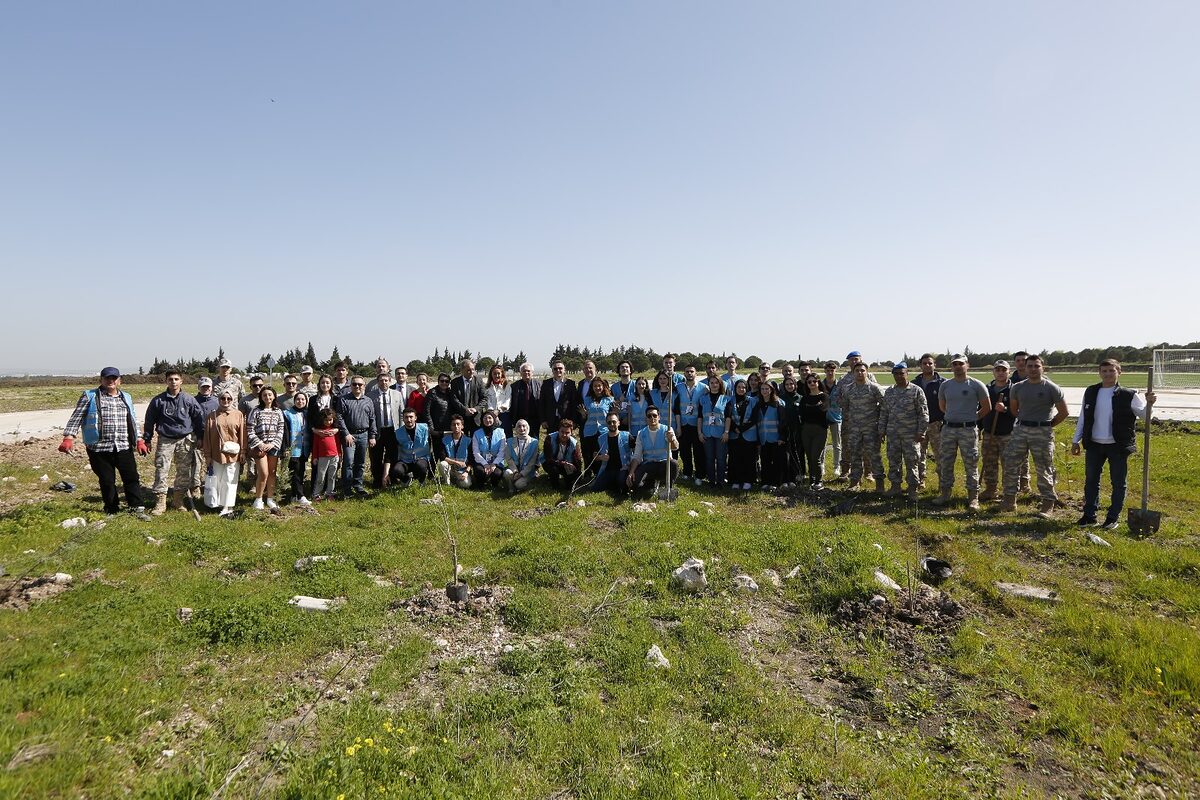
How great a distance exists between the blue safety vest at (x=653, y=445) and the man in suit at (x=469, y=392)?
3.52 m

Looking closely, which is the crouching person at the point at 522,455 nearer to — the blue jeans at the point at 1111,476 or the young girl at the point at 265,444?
the young girl at the point at 265,444

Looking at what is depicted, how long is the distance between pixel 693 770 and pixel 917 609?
A: 11.6 feet

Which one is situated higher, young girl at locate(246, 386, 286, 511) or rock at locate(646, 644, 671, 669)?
young girl at locate(246, 386, 286, 511)

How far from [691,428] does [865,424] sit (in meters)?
3.33

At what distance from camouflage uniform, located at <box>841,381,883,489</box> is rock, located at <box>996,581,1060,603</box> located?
403cm

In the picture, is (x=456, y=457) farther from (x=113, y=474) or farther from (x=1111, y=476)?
(x=1111, y=476)

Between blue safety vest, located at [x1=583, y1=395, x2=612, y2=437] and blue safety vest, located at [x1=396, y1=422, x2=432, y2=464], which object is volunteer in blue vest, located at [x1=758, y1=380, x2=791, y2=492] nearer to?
blue safety vest, located at [x1=583, y1=395, x2=612, y2=437]

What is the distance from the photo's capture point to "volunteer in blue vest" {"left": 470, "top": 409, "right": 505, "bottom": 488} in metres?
11.0

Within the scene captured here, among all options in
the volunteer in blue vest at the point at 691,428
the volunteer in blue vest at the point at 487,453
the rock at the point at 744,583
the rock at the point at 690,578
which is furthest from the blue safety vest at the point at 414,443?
the rock at the point at 744,583

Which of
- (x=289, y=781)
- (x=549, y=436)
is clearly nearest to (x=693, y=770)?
(x=289, y=781)

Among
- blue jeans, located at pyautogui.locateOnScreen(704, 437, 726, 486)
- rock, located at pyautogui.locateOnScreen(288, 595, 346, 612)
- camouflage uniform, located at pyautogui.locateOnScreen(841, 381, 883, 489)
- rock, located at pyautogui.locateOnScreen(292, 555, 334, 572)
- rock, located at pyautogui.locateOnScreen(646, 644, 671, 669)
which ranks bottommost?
rock, located at pyautogui.locateOnScreen(646, 644, 671, 669)

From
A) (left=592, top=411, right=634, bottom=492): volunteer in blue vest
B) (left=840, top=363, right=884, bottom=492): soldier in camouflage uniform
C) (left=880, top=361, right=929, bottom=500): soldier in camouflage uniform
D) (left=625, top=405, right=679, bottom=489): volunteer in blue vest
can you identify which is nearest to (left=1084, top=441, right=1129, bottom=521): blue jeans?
(left=880, top=361, right=929, bottom=500): soldier in camouflage uniform

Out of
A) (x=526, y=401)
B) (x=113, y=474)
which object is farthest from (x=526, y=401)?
(x=113, y=474)

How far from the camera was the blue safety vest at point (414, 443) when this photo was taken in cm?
1125
